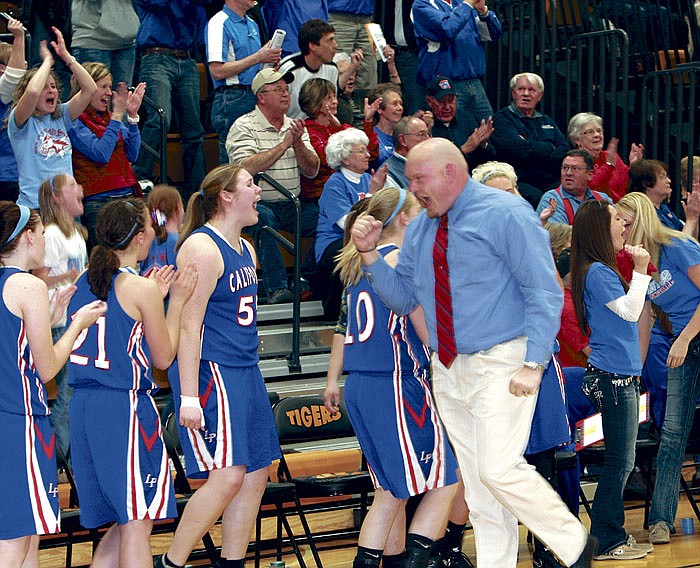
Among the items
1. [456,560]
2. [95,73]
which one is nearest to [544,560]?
[456,560]

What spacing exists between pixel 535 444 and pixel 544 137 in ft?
13.5

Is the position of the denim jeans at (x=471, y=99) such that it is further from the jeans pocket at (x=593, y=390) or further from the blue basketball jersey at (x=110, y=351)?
the blue basketball jersey at (x=110, y=351)

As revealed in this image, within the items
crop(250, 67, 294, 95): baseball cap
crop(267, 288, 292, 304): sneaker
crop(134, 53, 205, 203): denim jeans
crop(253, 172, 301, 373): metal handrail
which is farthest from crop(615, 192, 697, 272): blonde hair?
crop(134, 53, 205, 203): denim jeans

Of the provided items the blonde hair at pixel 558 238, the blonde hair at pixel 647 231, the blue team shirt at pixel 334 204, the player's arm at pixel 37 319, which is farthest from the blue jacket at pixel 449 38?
the player's arm at pixel 37 319

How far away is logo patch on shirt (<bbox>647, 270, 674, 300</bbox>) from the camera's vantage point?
670 centimetres

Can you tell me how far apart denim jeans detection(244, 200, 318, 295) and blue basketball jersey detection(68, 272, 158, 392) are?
9.58 feet

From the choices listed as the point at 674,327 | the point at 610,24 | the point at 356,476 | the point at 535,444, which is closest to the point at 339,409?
the point at 356,476

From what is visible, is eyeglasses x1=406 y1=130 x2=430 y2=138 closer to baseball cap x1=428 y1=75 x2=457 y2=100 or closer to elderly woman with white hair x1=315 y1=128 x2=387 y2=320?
elderly woman with white hair x1=315 y1=128 x2=387 y2=320

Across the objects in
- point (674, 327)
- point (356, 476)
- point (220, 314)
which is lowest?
point (356, 476)

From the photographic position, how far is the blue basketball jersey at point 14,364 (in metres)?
4.46

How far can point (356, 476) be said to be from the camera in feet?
20.1

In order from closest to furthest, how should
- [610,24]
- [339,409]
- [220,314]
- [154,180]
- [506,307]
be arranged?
[506,307] → [220,314] → [339,409] → [154,180] → [610,24]

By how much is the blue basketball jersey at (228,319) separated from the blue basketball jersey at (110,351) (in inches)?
16.8

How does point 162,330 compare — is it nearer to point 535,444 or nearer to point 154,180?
point 535,444
